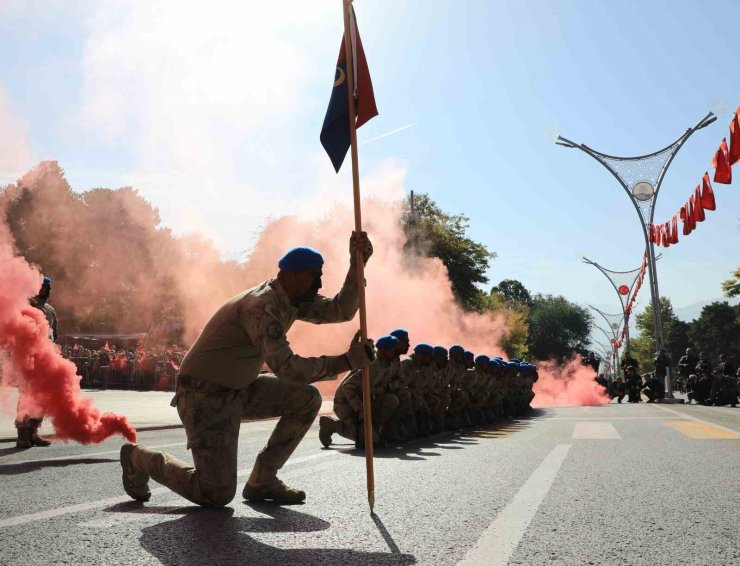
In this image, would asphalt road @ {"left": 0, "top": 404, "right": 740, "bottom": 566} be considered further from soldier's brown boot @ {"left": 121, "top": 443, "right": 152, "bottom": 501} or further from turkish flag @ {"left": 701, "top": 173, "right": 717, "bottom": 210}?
turkish flag @ {"left": 701, "top": 173, "right": 717, "bottom": 210}

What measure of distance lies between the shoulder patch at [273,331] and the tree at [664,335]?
237 feet

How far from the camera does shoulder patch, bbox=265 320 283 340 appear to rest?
13.9 feet

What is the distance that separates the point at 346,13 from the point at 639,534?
4.20m

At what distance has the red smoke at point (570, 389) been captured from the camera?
31.2 m

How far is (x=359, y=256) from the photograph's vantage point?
4930 millimetres

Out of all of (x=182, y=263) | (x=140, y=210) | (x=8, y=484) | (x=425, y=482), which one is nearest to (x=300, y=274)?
(x=425, y=482)

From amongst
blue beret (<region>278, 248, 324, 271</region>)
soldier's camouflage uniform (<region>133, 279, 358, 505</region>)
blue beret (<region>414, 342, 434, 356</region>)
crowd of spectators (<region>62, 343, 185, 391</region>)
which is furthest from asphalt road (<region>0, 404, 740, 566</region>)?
crowd of spectators (<region>62, 343, 185, 391</region>)

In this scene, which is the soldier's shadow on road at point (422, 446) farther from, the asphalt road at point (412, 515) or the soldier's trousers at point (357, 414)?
the asphalt road at point (412, 515)

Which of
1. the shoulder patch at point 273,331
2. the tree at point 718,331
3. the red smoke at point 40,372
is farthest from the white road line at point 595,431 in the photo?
the tree at point 718,331

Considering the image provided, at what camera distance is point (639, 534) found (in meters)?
3.79

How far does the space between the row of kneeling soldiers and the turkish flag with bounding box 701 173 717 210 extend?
6.54 meters

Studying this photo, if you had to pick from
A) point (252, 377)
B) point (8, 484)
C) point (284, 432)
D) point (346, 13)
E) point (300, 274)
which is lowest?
point (8, 484)

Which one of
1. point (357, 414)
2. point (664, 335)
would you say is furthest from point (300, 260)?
point (664, 335)

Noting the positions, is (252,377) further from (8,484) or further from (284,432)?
(8,484)
